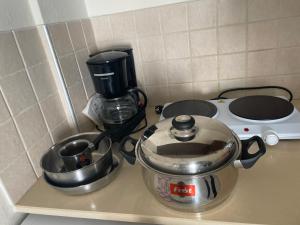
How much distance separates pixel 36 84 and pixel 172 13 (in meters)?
0.58

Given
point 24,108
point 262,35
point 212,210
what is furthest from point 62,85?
point 262,35

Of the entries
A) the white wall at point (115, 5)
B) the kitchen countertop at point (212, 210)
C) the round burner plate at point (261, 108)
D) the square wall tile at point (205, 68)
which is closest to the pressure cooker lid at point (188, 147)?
the kitchen countertop at point (212, 210)

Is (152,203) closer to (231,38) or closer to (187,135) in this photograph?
(187,135)

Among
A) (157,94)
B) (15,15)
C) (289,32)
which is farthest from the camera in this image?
(157,94)

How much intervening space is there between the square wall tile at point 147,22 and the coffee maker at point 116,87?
4.1 inches

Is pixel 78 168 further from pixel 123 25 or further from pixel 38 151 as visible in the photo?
pixel 123 25

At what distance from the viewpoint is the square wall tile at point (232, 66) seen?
1.01 m

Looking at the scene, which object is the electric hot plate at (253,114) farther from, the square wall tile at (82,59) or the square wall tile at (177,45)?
the square wall tile at (82,59)

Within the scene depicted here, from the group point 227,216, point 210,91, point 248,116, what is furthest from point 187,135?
point 210,91

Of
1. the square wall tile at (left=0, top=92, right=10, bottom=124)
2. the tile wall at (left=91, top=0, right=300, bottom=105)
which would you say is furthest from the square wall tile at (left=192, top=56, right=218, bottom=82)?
the square wall tile at (left=0, top=92, right=10, bottom=124)

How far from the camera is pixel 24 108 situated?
74 cm

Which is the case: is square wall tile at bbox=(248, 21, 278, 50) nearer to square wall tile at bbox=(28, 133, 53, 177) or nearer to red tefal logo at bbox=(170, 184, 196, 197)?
red tefal logo at bbox=(170, 184, 196, 197)

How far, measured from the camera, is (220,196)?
56 cm

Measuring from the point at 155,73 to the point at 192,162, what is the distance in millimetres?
659
